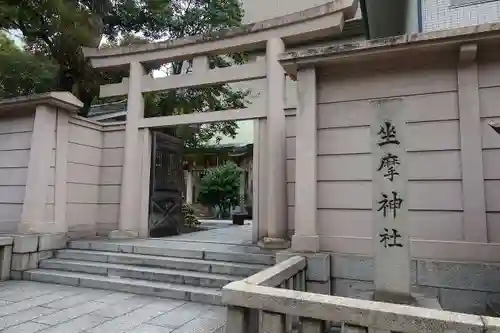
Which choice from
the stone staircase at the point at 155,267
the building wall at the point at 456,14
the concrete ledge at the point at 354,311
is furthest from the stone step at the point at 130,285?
the building wall at the point at 456,14

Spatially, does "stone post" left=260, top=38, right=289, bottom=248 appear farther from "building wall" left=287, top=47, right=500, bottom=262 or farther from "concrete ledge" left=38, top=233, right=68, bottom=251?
"concrete ledge" left=38, top=233, right=68, bottom=251

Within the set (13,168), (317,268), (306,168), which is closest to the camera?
(317,268)

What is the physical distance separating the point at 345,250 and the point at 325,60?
2.17 m

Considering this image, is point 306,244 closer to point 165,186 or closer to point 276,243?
point 276,243

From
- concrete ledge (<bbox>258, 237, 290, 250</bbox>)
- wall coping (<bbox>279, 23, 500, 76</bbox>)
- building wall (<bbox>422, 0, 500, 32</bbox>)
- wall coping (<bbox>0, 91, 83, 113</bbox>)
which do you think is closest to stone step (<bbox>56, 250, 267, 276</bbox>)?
concrete ledge (<bbox>258, 237, 290, 250</bbox>)

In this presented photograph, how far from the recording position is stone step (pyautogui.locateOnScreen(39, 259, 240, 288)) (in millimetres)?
4488

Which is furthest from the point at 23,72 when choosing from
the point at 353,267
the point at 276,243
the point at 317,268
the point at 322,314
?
the point at 322,314

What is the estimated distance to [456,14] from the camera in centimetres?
471

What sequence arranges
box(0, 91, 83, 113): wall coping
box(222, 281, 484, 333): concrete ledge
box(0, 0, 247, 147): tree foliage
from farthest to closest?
1. box(0, 0, 247, 147): tree foliage
2. box(0, 91, 83, 113): wall coping
3. box(222, 281, 484, 333): concrete ledge

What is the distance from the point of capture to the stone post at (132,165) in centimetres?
637

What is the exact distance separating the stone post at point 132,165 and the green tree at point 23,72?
83.6 inches

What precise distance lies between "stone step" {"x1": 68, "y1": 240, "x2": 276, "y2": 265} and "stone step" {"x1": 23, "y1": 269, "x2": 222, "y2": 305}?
611 millimetres

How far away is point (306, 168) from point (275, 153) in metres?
1.27

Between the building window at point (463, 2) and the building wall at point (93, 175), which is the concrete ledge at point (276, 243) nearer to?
the building wall at point (93, 175)
